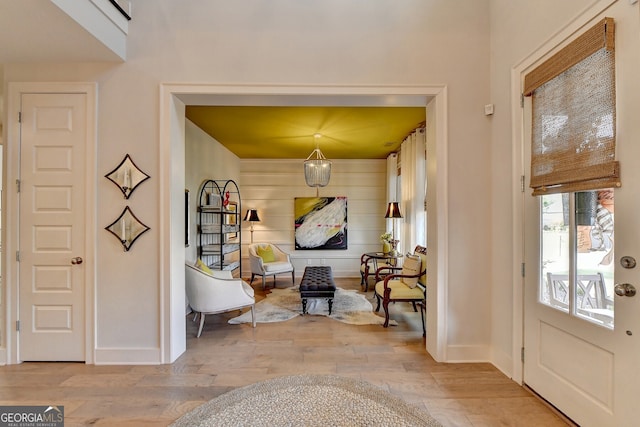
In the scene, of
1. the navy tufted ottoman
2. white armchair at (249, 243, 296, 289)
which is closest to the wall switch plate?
the navy tufted ottoman

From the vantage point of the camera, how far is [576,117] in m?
1.74

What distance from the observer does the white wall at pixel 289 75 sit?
258 cm

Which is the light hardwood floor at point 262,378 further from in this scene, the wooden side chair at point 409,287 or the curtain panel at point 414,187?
the curtain panel at point 414,187

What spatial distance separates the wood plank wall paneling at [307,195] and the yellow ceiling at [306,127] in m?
0.56

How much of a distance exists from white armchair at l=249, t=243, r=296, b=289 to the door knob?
488 centimetres

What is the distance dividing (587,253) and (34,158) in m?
4.41

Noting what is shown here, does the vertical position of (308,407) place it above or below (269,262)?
below

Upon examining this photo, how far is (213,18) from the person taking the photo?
2611mm

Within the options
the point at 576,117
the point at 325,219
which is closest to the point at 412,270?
the point at 576,117

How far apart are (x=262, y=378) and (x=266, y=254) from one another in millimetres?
3789

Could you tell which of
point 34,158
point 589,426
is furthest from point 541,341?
point 34,158

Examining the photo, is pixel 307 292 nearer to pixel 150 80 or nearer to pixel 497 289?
pixel 497 289

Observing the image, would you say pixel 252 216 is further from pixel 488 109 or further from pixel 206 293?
pixel 488 109

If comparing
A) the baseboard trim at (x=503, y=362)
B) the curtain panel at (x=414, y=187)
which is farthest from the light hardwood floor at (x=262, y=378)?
the curtain panel at (x=414, y=187)
